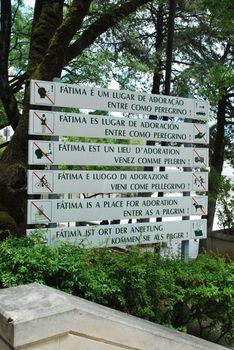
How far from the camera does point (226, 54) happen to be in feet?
55.3

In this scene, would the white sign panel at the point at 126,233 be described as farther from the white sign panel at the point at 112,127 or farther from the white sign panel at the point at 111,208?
the white sign panel at the point at 112,127

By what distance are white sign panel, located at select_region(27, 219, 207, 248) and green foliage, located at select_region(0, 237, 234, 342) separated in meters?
0.42

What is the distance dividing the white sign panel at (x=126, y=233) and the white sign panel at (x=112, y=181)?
40 cm

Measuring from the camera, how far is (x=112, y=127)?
203 inches

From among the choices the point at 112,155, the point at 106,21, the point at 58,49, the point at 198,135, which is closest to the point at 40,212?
the point at 112,155

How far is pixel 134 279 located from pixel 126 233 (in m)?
1.33

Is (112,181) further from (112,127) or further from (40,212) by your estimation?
(40,212)

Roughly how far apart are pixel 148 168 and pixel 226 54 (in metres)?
12.4

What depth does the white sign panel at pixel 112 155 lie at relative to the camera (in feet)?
15.4

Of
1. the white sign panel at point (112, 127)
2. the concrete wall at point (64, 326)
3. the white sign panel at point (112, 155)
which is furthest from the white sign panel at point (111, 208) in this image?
the concrete wall at point (64, 326)

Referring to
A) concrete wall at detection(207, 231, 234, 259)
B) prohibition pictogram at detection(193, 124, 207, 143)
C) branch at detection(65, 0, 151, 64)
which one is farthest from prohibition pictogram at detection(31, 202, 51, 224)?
concrete wall at detection(207, 231, 234, 259)

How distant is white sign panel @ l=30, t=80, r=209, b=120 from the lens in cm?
Answer: 474

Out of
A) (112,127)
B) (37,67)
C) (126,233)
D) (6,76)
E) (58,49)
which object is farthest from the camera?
(6,76)

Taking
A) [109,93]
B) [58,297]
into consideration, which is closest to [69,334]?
[58,297]
